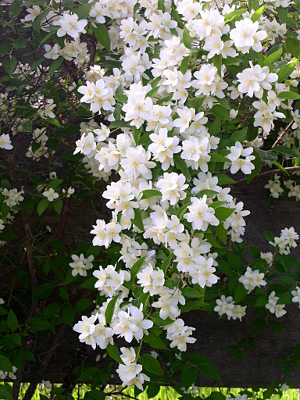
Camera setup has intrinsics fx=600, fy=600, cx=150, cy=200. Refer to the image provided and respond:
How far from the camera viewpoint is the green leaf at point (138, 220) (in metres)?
1.28

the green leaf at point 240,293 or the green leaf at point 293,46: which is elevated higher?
the green leaf at point 293,46

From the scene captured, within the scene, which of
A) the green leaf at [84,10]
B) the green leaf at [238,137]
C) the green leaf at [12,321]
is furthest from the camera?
the green leaf at [12,321]

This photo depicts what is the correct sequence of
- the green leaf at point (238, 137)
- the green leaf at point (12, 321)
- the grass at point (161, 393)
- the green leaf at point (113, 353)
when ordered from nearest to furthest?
the green leaf at point (113, 353) → the green leaf at point (238, 137) → the green leaf at point (12, 321) → the grass at point (161, 393)

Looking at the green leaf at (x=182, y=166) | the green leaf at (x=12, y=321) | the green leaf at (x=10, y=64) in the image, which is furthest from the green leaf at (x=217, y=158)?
the green leaf at (x=12, y=321)

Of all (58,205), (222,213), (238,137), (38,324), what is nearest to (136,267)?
(222,213)

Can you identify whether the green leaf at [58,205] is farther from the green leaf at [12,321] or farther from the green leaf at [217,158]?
the green leaf at [217,158]

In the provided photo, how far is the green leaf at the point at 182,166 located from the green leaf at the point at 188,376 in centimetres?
87

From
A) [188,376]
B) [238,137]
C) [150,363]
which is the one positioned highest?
[238,137]

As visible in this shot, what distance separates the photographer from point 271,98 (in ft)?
4.53

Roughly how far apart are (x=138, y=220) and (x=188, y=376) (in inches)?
32.5

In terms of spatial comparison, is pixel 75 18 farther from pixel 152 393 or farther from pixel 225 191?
pixel 152 393

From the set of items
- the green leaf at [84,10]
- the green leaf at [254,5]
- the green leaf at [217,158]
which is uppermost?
the green leaf at [84,10]

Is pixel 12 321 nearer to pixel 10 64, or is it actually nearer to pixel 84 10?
pixel 10 64

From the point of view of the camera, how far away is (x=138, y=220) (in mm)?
1288
